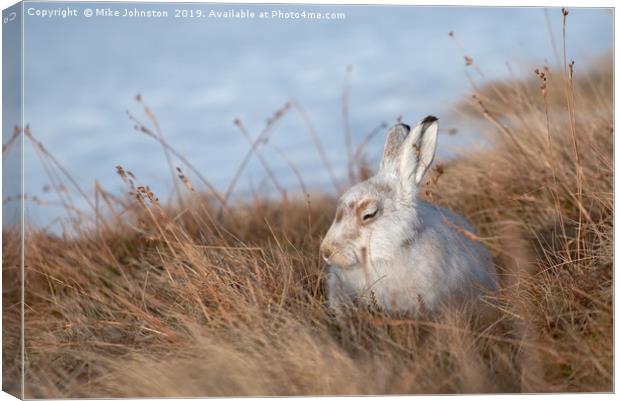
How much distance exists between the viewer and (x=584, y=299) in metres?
5.61

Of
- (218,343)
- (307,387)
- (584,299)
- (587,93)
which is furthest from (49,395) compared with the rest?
(587,93)

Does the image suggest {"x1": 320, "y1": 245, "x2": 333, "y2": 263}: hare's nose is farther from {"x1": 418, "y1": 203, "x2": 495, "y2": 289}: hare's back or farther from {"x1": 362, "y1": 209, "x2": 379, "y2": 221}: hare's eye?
{"x1": 418, "y1": 203, "x2": 495, "y2": 289}: hare's back

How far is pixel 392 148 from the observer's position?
6219 mm

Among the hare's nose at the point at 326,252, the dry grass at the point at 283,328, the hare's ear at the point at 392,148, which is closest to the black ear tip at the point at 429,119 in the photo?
the hare's ear at the point at 392,148

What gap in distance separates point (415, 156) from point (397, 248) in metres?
0.70

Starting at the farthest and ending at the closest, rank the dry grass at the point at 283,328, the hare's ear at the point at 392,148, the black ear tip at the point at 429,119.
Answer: the hare's ear at the point at 392,148
the black ear tip at the point at 429,119
the dry grass at the point at 283,328

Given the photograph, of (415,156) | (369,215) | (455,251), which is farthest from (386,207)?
(455,251)

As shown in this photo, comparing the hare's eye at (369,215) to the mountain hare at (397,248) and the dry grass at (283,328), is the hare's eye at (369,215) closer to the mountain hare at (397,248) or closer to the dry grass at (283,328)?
the mountain hare at (397,248)

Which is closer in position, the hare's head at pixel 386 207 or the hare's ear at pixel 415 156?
the hare's head at pixel 386 207

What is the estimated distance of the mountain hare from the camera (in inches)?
226

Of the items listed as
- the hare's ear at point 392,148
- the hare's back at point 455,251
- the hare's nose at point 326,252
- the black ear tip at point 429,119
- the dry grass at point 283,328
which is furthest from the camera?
the hare's ear at point 392,148

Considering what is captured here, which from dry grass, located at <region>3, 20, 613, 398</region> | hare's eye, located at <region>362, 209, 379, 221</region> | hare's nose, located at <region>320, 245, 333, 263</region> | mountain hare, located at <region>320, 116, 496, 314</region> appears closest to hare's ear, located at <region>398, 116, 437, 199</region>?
mountain hare, located at <region>320, 116, 496, 314</region>

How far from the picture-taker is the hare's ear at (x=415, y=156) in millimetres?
5982

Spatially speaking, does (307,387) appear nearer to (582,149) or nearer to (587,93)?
(582,149)
